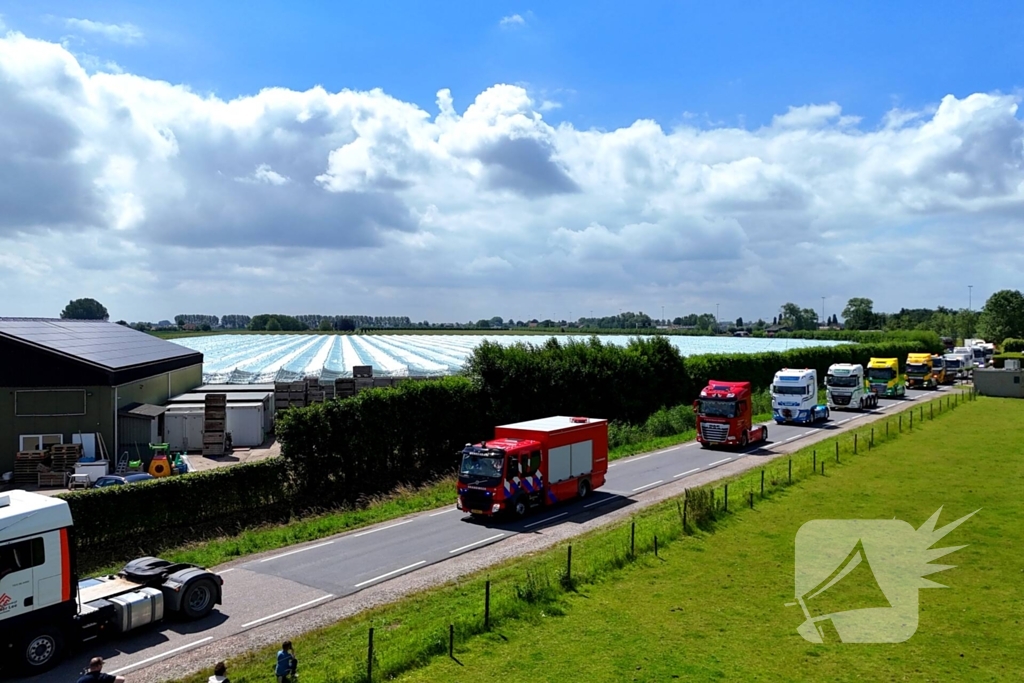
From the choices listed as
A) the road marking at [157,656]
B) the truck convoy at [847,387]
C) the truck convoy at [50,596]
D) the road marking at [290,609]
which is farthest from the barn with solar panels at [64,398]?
the truck convoy at [847,387]

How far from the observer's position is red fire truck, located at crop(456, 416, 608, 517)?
25219 mm

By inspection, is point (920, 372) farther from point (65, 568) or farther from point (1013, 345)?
point (65, 568)

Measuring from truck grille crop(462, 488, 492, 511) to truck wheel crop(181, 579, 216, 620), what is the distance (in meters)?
10.0

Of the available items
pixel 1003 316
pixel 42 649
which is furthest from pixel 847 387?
pixel 1003 316

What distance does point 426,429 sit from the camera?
3631 cm

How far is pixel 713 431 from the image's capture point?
39.7 m

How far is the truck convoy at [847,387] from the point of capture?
55844 mm

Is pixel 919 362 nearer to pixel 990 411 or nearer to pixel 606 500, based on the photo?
pixel 990 411

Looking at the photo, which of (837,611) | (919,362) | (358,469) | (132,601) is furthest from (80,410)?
(919,362)

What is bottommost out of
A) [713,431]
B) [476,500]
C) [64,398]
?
[476,500]

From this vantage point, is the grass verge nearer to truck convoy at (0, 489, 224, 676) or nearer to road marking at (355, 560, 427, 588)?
road marking at (355, 560, 427, 588)

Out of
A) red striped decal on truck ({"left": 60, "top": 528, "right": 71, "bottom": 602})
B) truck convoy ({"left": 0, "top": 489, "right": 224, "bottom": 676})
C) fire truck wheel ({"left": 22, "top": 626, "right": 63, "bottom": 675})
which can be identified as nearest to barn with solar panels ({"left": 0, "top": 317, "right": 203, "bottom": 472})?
truck convoy ({"left": 0, "top": 489, "right": 224, "bottom": 676})

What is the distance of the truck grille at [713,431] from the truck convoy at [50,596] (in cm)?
2958

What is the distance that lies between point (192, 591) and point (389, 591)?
15.7 feet
